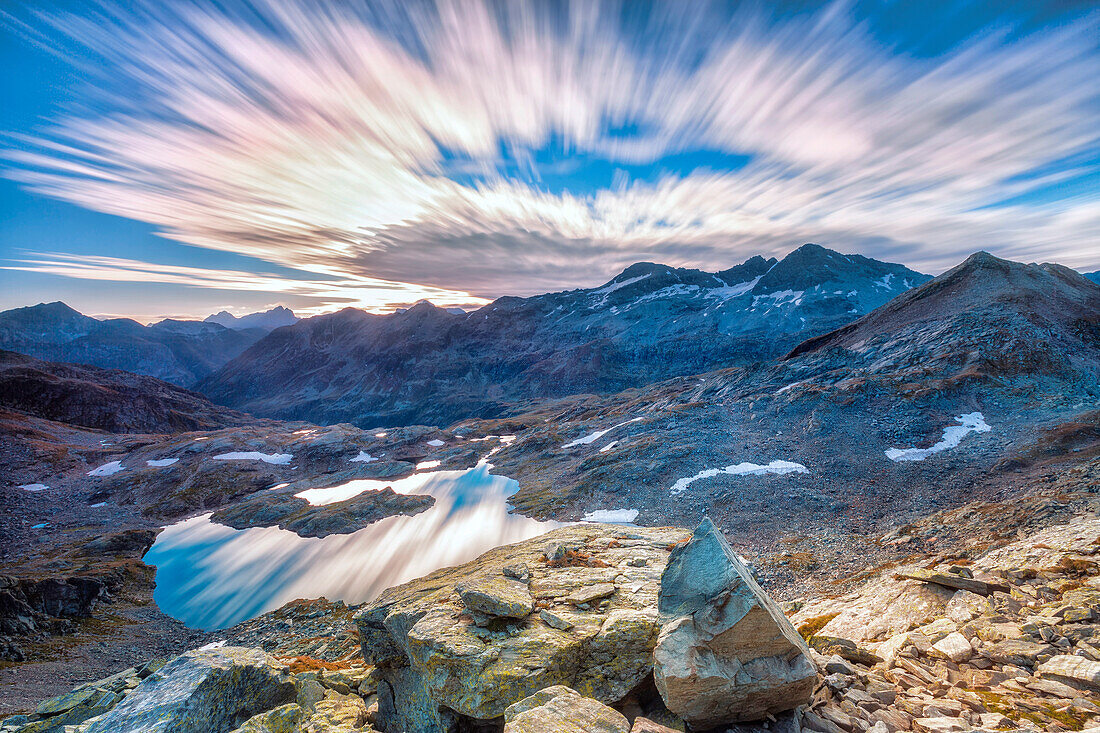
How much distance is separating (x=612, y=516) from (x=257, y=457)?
99202mm

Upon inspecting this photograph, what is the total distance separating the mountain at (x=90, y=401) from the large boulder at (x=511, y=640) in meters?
199

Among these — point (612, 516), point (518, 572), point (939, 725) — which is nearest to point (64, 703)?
point (518, 572)

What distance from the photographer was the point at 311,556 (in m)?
53.5

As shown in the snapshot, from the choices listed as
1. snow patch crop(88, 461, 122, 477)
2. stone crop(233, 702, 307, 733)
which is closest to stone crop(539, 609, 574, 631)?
stone crop(233, 702, 307, 733)

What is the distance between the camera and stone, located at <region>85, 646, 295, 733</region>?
8.87 meters

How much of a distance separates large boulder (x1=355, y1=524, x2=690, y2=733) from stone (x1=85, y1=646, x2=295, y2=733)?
2780 mm

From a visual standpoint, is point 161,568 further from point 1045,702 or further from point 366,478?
point 1045,702

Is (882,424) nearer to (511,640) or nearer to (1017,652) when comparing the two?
(1017,652)

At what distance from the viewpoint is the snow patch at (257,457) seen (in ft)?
324

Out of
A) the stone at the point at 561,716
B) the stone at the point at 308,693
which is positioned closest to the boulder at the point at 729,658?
Result: the stone at the point at 561,716

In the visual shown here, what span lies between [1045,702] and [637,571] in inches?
329

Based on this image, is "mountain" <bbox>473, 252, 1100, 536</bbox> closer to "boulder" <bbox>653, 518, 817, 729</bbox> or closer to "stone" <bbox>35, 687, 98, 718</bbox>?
"boulder" <bbox>653, 518, 817, 729</bbox>

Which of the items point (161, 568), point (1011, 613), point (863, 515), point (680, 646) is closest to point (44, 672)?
point (161, 568)

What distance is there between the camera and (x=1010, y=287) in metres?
61.0
